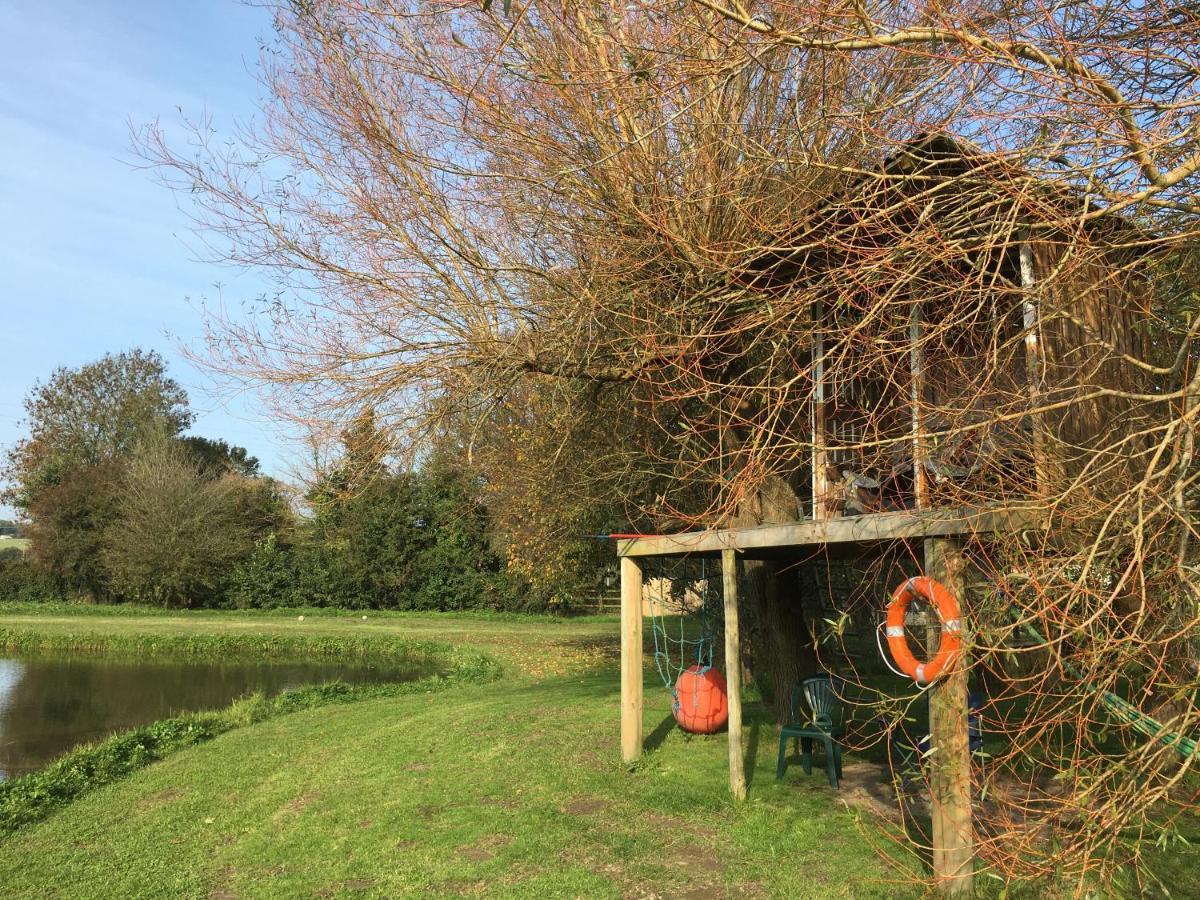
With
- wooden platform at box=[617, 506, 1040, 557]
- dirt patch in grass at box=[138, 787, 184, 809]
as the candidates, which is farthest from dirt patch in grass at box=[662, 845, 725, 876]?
dirt patch in grass at box=[138, 787, 184, 809]

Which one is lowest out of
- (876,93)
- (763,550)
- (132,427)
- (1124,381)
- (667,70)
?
(763,550)

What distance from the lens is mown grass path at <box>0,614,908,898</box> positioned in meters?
5.55

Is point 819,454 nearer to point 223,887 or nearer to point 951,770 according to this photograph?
point 951,770

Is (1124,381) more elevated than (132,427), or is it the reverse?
(132,427)

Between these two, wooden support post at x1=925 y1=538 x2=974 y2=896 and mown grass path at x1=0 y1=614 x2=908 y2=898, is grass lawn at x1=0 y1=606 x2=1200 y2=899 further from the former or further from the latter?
wooden support post at x1=925 y1=538 x2=974 y2=896

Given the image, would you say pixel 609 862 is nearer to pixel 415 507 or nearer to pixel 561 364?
pixel 561 364

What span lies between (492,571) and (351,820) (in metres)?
27.2

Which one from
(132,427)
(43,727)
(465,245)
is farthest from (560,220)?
(132,427)

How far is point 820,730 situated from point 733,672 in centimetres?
92

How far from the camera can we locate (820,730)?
7512 millimetres

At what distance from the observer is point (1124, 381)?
6.80 metres

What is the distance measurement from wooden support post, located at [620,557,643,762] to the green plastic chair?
1.28 metres

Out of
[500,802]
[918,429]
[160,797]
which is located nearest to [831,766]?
[500,802]

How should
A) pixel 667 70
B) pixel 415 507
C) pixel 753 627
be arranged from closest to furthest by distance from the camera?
1. pixel 667 70
2. pixel 753 627
3. pixel 415 507
